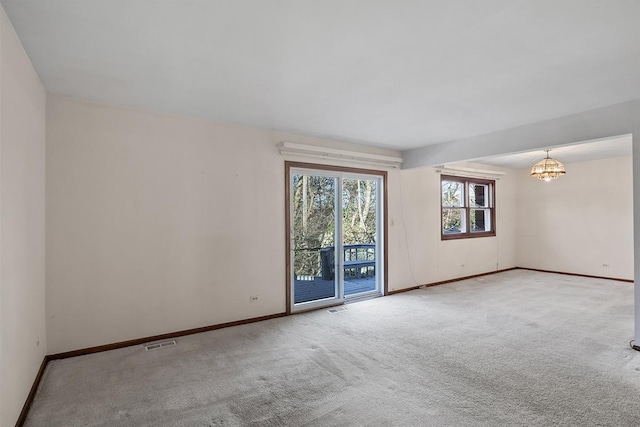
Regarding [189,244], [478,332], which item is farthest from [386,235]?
[189,244]

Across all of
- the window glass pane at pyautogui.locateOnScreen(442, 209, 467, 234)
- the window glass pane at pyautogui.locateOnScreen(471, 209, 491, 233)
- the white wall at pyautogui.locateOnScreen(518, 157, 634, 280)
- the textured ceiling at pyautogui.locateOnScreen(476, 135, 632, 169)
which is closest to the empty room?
the textured ceiling at pyautogui.locateOnScreen(476, 135, 632, 169)

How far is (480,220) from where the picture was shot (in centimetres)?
741

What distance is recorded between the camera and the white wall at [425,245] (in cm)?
571

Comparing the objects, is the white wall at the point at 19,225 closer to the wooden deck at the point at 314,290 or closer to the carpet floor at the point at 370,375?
the carpet floor at the point at 370,375

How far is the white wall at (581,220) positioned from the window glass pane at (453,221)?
83.4 inches

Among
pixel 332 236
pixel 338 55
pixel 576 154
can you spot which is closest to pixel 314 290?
pixel 332 236

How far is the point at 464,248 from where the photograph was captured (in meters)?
6.74

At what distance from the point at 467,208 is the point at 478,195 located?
2.20ft

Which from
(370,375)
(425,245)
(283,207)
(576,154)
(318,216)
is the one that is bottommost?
(370,375)

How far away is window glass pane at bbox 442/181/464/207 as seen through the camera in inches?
259

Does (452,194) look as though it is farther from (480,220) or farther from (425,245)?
(425,245)

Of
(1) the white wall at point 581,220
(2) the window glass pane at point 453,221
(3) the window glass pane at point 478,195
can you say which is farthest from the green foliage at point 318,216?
(1) the white wall at point 581,220

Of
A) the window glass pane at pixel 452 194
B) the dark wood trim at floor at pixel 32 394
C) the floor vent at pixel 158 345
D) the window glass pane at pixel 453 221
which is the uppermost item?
the window glass pane at pixel 452 194

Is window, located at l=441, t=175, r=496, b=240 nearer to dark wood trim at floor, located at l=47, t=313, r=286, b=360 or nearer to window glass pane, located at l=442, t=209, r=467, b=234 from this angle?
window glass pane, located at l=442, t=209, r=467, b=234
